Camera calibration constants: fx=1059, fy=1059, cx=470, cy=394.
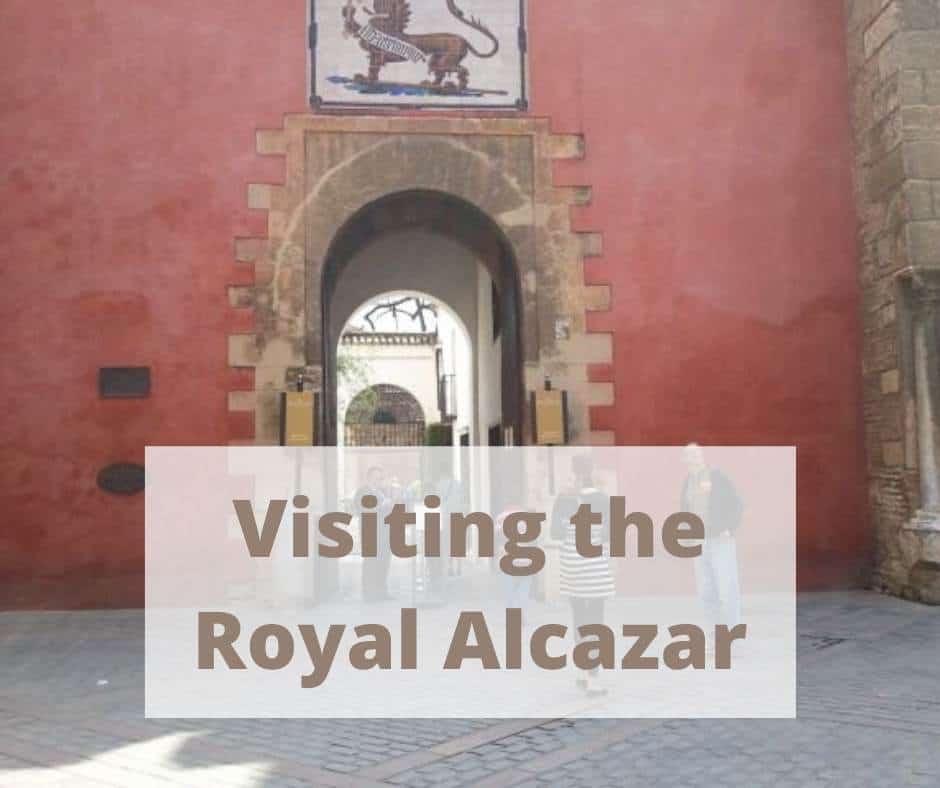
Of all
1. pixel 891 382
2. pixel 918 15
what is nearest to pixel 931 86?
pixel 918 15

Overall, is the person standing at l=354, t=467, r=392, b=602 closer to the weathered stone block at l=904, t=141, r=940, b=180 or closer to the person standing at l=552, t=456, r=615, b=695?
the person standing at l=552, t=456, r=615, b=695

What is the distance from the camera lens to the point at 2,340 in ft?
31.5

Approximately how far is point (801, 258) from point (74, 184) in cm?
689

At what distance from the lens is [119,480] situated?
373 inches

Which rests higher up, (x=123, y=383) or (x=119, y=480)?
(x=123, y=383)

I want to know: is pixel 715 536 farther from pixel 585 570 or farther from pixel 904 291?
pixel 904 291

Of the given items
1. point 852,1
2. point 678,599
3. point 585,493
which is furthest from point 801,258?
point 585,493

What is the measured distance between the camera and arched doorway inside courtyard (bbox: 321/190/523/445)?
10.3m

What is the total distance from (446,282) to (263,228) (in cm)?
590

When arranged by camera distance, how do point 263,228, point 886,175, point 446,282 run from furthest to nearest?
1. point 446,282
2. point 263,228
3. point 886,175

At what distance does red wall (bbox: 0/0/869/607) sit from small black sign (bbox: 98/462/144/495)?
4.0 inches

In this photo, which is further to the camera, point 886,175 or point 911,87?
point 886,175

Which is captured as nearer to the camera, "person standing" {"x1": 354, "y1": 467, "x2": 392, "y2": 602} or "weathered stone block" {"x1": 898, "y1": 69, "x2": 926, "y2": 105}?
"weathered stone block" {"x1": 898, "y1": 69, "x2": 926, "y2": 105}

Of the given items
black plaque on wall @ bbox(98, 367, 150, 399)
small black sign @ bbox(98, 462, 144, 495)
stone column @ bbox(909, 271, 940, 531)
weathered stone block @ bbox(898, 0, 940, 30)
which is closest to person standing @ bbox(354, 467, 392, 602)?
small black sign @ bbox(98, 462, 144, 495)
